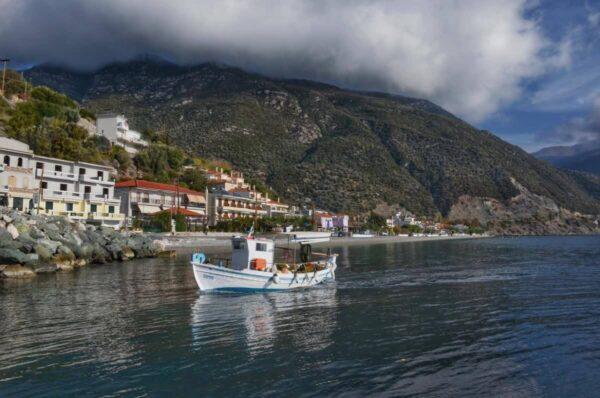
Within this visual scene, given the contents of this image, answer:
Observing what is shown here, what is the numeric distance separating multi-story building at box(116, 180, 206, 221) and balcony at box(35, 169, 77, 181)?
11914mm

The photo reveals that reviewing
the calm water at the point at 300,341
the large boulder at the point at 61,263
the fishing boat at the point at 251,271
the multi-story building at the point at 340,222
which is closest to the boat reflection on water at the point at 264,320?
the calm water at the point at 300,341

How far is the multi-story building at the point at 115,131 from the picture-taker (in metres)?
122

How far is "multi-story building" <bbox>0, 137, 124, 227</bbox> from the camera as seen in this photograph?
220ft

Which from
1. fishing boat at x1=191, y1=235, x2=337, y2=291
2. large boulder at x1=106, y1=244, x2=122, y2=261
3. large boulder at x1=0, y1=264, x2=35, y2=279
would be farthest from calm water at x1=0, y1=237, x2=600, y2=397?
large boulder at x1=106, y1=244, x2=122, y2=261

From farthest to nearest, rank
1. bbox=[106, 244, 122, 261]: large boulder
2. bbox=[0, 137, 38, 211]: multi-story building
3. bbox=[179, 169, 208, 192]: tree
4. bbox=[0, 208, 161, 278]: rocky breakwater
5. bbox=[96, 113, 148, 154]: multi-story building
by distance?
1. bbox=[96, 113, 148, 154]: multi-story building
2. bbox=[179, 169, 208, 192]: tree
3. bbox=[0, 137, 38, 211]: multi-story building
4. bbox=[106, 244, 122, 261]: large boulder
5. bbox=[0, 208, 161, 278]: rocky breakwater

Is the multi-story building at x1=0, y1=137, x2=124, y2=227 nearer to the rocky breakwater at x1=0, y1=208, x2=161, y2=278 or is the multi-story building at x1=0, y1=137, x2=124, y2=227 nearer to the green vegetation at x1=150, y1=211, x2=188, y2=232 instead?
the green vegetation at x1=150, y1=211, x2=188, y2=232

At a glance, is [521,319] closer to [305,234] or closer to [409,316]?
[409,316]

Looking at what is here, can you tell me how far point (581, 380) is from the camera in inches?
577

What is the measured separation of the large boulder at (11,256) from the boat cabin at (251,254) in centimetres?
1844

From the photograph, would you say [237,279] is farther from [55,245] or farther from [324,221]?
[324,221]

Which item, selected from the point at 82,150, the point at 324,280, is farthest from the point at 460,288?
the point at 82,150

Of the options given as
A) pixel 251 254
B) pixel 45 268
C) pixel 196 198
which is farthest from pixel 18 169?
pixel 251 254

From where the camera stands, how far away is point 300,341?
19453 mm

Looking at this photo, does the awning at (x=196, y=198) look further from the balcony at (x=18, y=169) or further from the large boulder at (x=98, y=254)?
the large boulder at (x=98, y=254)
